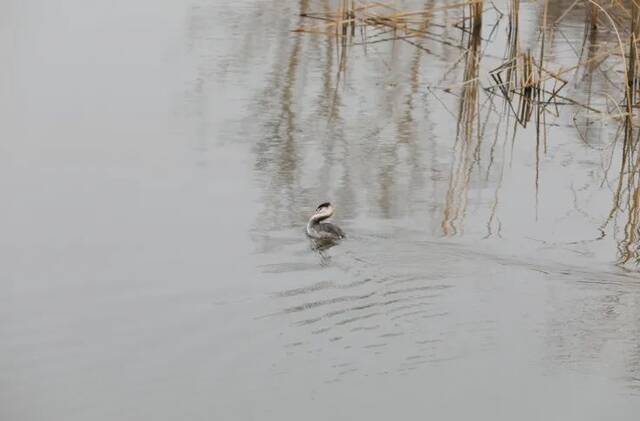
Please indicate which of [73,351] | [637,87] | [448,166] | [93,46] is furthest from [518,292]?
[93,46]

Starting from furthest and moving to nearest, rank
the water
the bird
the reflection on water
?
the bird, the reflection on water, the water

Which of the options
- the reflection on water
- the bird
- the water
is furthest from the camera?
the bird

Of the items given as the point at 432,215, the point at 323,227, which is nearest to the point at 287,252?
the point at 323,227

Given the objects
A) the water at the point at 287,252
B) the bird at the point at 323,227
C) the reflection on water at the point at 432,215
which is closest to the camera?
the water at the point at 287,252

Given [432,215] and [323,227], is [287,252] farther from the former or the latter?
[432,215]

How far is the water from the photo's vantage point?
645 cm

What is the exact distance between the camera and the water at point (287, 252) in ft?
21.2

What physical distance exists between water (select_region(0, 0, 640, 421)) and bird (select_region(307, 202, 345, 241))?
4.6 inches

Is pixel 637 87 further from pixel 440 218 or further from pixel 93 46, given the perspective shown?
pixel 93 46

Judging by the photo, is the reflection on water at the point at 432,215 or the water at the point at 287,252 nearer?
the water at the point at 287,252

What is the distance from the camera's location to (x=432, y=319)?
7.33 metres

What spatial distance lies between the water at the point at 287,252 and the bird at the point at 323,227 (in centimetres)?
12

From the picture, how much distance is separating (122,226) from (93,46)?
6.54m

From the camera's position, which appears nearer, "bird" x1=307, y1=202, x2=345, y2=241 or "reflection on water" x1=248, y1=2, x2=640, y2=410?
"reflection on water" x1=248, y1=2, x2=640, y2=410
